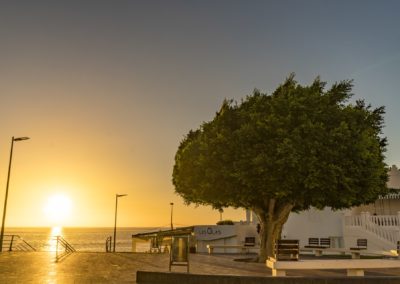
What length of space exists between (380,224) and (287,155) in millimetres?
13842

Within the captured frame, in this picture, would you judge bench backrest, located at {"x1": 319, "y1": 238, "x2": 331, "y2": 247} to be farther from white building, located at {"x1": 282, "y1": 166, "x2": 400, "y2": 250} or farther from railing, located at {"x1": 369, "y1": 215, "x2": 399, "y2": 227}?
railing, located at {"x1": 369, "y1": 215, "x2": 399, "y2": 227}

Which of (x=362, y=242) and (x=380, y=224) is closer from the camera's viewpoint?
(x=362, y=242)

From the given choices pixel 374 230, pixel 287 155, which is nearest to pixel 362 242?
pixel 374 230

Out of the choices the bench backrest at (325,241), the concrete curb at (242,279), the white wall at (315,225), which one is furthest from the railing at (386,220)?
the concrete curb at (242,279)

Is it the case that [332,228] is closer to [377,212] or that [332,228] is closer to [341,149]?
[377,212]

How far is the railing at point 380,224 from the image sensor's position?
2659cm

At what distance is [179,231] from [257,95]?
19442 mm

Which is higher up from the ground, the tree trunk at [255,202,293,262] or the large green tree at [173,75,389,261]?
the large green tree at [173,75,389,261]

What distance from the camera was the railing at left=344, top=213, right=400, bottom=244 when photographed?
26.6m

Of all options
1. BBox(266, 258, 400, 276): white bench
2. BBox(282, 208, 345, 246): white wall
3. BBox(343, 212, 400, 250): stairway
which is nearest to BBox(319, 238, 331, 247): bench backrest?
BBox(282, 208, 345, 246): white wall

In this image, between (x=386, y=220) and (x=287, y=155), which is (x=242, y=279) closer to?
(x=287, y=155)

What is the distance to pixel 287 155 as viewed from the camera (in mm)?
17891

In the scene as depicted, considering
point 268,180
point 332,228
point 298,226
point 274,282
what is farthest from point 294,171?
point 298,226

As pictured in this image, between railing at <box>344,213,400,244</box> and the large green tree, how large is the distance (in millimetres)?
6539
